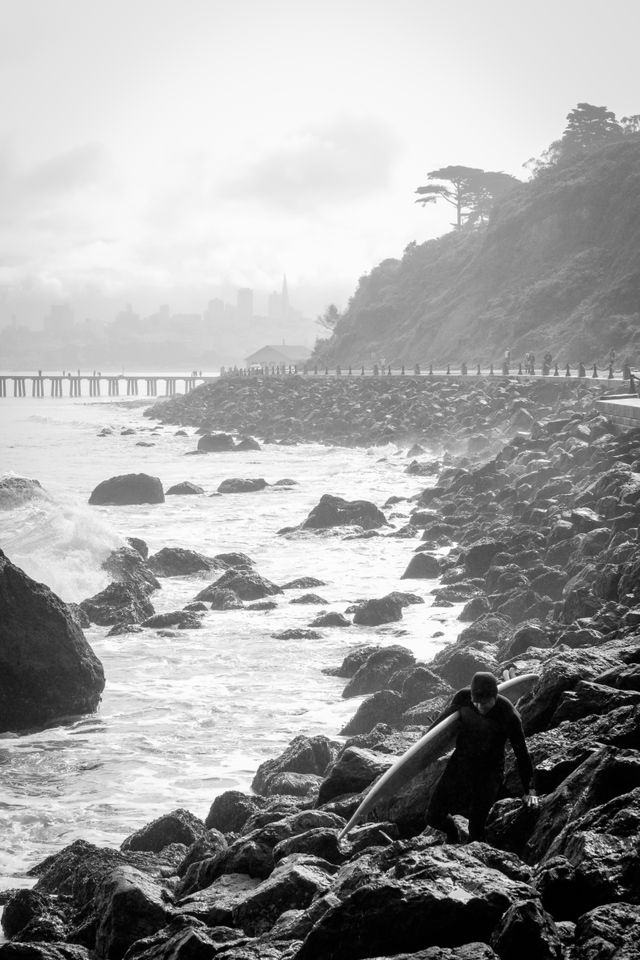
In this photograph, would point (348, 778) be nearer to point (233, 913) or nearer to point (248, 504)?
point (233, 913)

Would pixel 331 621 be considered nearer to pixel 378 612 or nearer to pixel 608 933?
pixel 378 612

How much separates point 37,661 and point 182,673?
100 inches

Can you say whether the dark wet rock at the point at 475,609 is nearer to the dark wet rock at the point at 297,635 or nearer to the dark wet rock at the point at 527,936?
the dark wet rock at the point at 297,635

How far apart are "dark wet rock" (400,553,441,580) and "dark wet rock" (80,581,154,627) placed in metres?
5.35

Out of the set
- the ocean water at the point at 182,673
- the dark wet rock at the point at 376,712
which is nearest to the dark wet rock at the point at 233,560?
the ocean water at the point at 182,673

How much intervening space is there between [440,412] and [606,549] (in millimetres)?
39531

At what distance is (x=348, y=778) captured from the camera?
8.79 m

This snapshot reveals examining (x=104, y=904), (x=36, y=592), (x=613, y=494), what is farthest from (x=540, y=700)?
(x=613, y=494)

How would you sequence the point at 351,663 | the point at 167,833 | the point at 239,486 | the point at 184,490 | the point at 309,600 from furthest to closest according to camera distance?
1. the point at 239,486
2. the point at 184,490
3. the point at 309,600
4. the point at 351,663
5. the point at 167,833

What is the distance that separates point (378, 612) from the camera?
18688mm

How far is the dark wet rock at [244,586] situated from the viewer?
20.9 meters

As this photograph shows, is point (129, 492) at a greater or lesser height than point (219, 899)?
lesser

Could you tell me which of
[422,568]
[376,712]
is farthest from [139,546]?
[376,712]

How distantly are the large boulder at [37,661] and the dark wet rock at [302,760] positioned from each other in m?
3.79
